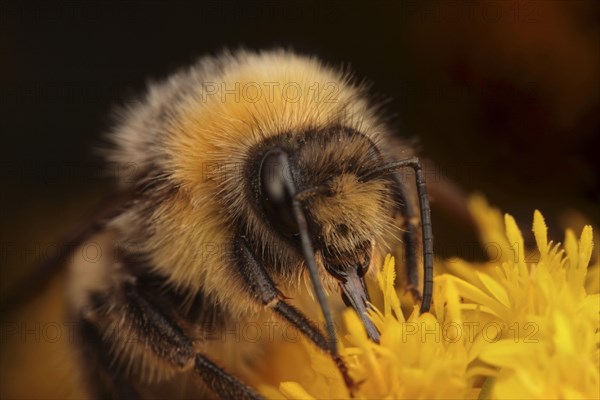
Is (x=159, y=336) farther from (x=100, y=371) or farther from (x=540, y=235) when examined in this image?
(x=540, y=235)

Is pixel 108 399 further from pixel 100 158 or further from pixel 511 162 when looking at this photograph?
pixel 511 162

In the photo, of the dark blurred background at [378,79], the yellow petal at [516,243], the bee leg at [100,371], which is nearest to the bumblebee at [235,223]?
the bee leg at [100,371]

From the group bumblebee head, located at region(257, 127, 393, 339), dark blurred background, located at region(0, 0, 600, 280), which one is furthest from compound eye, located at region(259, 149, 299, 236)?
dark blurred background, located at region(0, 0, 600, 280)

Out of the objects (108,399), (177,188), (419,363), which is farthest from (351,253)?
(108,399)

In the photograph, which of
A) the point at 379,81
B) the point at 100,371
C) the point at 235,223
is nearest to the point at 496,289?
the point at 235,223

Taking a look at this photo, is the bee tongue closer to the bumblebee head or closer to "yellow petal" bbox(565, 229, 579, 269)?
the bumblebee head

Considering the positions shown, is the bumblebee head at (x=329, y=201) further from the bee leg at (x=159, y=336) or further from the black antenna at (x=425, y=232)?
the bee leg at (x=159, y=336)
